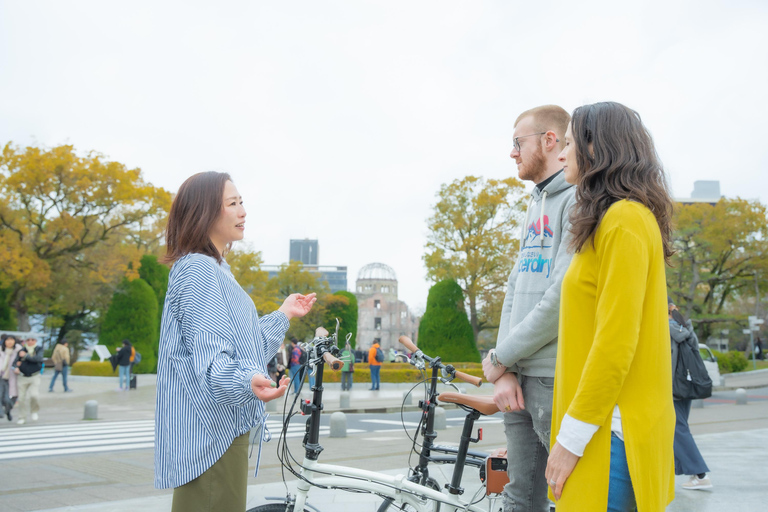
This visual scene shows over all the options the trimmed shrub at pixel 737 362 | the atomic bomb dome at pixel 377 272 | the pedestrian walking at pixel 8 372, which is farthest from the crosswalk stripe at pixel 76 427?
the atomic bomb dome at pixel 377 272

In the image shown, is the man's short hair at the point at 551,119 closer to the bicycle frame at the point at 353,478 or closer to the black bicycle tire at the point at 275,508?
the bicycle frame at the point at 353,478

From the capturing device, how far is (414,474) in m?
3.55

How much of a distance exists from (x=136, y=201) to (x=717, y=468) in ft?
92.2

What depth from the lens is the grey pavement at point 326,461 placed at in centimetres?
522

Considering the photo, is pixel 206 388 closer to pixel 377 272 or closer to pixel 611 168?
pixel 611 168

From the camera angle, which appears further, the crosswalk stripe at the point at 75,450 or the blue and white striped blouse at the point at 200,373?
the crosswalk stripe at the point at 75,450

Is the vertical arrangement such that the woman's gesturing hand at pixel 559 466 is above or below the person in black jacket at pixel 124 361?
above

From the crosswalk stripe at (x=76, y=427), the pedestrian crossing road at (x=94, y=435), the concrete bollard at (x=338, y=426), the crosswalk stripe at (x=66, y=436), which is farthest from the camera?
the crosswalk stripe at (x=76, y=427)

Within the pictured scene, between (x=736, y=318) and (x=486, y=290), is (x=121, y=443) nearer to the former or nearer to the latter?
(x=486, y=290)

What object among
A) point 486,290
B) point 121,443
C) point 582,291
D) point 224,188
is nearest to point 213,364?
point 224,188

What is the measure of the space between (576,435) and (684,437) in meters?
4.78

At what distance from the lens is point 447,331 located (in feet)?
102

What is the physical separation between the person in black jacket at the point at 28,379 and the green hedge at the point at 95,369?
47.1ft

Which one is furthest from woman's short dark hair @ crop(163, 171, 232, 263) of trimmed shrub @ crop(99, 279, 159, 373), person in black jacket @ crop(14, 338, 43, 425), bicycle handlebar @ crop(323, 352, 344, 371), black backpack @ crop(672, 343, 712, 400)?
trimmed shrub @ crop(99, 279, 159, 373)
